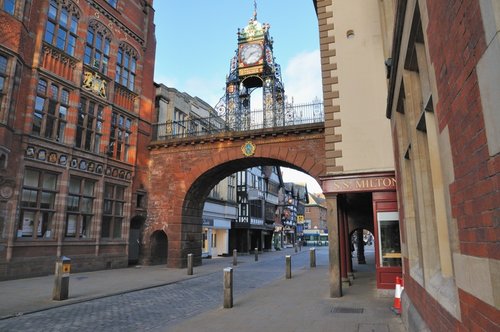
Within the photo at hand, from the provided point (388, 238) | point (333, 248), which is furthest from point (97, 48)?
point (388, 238)

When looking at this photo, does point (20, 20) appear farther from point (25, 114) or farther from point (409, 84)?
point (409, 84)

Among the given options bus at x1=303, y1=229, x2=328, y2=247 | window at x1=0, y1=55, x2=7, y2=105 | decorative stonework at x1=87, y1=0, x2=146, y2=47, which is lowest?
bus at x1=303, y1=229, x2=328, y2=247

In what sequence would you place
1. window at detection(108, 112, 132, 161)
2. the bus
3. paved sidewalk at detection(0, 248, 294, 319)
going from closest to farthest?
paved sidewalk at detection(0, 248, 294, 319) → window at detection(108, 112, 132, 161) → the bus

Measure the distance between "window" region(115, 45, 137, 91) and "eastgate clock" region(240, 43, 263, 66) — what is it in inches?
340

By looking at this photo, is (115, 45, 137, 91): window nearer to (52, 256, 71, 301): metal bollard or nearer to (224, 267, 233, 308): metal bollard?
(52, 256, 71, 301): metal bollard

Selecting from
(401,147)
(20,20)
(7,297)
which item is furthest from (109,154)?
(401,147)

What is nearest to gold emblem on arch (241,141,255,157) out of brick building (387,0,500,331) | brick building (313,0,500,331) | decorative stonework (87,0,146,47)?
decorative stonework (87,0,146,47)

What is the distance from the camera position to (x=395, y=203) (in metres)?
11.5

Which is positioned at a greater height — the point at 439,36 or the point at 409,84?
the point at 409,84

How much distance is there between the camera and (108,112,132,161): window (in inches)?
824

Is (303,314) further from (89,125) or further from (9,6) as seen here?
(9,6)

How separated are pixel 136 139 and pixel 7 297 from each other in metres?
13.1

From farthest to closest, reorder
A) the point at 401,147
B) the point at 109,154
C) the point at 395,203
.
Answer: the point at 109,154 → the point at 395,203 → the point at 401,147

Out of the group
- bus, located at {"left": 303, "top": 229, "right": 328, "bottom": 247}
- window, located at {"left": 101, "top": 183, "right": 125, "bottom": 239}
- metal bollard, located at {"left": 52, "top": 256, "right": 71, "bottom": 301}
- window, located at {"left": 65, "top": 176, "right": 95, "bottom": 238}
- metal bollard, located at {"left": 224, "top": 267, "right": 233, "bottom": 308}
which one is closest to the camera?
metal bollard, located at {"left": 224, "top": 267, "right": 233, "bottom": 308}
